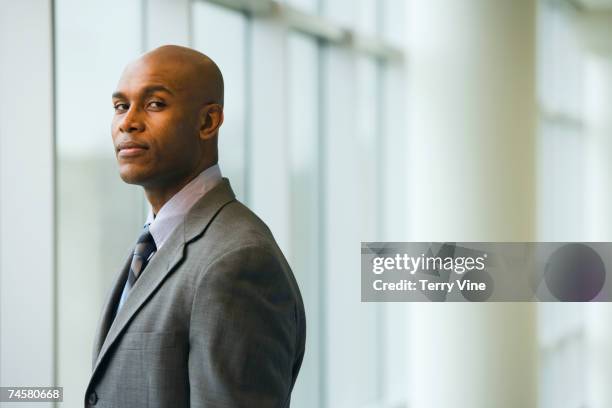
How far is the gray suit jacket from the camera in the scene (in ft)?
5.09

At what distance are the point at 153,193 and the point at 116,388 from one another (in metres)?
0.44

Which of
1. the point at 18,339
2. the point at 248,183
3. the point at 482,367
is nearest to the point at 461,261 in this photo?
the point at 482,367

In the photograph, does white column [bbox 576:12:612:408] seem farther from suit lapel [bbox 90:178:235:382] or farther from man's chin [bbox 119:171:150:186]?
man's chin [bbox 119:171:150:186]

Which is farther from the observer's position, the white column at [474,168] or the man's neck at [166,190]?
the white column at [474,168]

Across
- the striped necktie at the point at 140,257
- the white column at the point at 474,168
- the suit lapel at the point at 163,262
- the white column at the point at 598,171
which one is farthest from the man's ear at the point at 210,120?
the white column at the point at 598,171

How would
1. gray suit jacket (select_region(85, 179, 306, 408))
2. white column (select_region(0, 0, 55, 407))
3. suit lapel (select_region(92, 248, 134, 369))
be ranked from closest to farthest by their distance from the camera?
gray suit jacket (select_region(85, 179, 306, 408)), suit lapel (select_region(92, 248, 134, 369)), white column (select_region(0, 0, 55, 407))

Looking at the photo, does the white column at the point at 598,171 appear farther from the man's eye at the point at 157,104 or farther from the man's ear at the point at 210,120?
the man's eye at the point at 157,104

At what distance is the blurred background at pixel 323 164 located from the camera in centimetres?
286

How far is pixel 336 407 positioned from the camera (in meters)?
5.74

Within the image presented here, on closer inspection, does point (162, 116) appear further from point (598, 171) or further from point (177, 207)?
point (598, 171)

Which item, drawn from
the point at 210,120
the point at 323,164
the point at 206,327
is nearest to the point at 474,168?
the point at 323,164

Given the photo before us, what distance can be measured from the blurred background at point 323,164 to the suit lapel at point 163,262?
1290 mm

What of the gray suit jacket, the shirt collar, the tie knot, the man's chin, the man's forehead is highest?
the man's forehead

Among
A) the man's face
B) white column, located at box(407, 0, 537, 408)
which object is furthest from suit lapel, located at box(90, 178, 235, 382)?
white column, located at box(407, 0, 537, 408)
